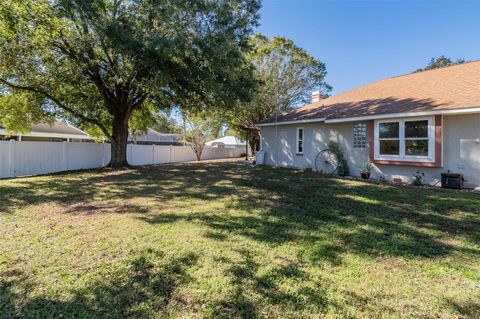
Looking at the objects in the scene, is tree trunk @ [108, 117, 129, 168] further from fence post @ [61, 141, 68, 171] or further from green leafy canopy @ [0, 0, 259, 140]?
fence post @ [61, 141, 68, 171]

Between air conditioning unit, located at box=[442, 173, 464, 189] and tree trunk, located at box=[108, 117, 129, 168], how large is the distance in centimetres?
1316

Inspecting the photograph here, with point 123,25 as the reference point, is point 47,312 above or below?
below

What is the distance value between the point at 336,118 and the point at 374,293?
31.4 ft

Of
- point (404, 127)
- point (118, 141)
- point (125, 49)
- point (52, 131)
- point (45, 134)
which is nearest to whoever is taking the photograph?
point (125, 49)

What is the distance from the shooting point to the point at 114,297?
2812 millimetres

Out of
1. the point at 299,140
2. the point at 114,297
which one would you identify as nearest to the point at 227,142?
the point at 299,140

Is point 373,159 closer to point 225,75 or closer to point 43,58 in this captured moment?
point 225,75

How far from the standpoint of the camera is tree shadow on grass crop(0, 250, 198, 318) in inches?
102

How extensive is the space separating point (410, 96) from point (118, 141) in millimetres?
13025

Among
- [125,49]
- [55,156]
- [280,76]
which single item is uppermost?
[280,76]

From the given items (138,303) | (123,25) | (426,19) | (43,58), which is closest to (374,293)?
(138,303)

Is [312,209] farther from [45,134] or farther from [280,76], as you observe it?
[45,134]

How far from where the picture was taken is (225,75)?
34.1 ft

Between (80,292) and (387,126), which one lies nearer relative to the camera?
(80,292)
